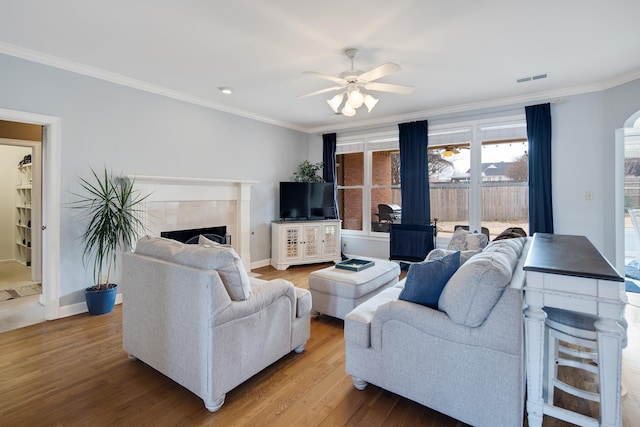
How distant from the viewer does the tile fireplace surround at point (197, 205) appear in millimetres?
4083

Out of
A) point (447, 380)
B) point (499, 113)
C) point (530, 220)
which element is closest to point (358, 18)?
point (447, 380)

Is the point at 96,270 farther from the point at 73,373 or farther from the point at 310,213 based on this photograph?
the point at 310,213

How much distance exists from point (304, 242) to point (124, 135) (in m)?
3.15

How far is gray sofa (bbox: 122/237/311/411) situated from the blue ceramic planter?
4.17ft

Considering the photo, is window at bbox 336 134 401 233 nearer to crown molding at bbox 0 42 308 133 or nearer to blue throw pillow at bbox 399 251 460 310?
crown molding at bbox 0 42 308 133

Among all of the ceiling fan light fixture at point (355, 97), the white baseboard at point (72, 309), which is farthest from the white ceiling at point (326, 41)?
the white baseboard at point (72, 309)

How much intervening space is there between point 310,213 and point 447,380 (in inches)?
172

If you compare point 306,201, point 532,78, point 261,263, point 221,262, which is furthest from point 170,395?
point 532,78

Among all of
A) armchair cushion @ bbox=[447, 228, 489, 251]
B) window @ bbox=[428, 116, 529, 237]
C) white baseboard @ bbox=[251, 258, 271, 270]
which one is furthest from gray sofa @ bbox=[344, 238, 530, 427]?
white baseboard @ bbox=[251, 258, 271, 270]

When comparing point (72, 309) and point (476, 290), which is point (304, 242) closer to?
point (72, 309)

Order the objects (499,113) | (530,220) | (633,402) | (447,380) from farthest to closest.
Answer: (499,113) < (530,220) < (633,402) < (447,380)

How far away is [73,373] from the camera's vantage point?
2.29 m

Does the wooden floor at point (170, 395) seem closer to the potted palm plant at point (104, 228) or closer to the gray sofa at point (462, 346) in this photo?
the gray sofa at point (462, 346)

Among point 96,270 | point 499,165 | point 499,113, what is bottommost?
point 96,270
